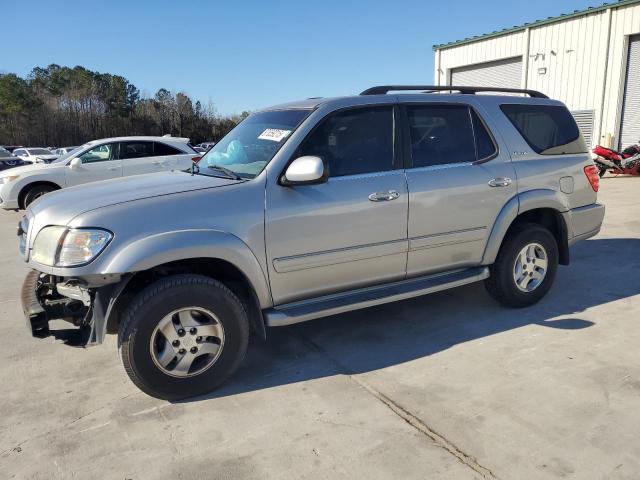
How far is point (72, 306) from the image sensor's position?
330 centimetres

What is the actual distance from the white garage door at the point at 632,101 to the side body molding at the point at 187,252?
64.3 feet

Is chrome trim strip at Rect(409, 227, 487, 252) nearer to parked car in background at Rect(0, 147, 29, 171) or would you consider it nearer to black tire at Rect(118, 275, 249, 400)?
black tire at Rect(118, 275, 249, 400)

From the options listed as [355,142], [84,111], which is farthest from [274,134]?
[84,111]

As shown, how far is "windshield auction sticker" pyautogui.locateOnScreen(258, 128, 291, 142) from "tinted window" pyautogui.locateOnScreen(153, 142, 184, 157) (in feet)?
26.1

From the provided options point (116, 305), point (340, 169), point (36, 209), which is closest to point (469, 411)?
point (340, 169)

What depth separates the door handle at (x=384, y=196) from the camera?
3.72 metres

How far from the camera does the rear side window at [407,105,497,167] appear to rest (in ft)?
13.3

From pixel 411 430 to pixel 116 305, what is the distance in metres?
1.88

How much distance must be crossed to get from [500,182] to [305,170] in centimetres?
190

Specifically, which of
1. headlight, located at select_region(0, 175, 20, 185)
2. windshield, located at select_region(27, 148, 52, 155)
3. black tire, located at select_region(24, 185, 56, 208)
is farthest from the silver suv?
windshield, located at select_region(27, 148, 52, 155)

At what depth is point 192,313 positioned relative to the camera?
10.7 feet

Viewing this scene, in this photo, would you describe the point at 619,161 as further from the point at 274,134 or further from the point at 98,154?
the point at 274,134

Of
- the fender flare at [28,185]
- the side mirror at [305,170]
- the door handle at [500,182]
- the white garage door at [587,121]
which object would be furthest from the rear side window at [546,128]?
the white garage door at [587,121]

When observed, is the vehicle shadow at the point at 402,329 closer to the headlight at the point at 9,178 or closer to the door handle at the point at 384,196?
the door handle at the point at 384,196
